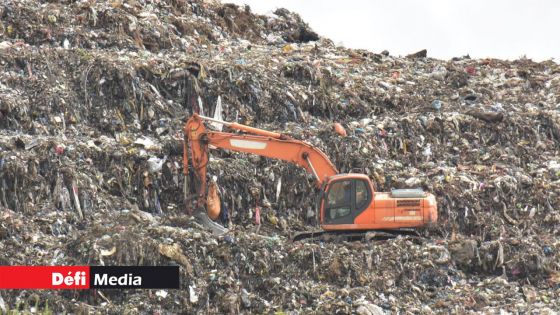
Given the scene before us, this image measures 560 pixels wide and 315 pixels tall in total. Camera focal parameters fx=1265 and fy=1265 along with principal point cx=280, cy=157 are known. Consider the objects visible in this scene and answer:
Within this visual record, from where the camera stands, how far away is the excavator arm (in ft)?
51.2

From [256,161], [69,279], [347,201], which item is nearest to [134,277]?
[69,279]

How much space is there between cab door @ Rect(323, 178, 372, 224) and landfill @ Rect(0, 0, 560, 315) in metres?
0.51

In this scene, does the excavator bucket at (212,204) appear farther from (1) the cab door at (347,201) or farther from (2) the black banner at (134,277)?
(2) the black banner at (134,277)

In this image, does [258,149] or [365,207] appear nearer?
[365,207]

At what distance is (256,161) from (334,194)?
83.2 inches

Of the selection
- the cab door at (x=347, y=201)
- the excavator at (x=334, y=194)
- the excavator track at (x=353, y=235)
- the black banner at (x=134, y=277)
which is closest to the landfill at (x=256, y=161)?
the black banner at (x=134, y=277)

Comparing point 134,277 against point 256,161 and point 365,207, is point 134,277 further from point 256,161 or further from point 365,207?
point 256,161

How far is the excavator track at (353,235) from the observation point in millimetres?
15320

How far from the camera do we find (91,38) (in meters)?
19.8

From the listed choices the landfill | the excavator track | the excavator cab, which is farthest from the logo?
the excavator cab

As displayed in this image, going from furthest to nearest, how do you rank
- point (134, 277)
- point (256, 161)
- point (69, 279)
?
1. point (256, 161)
2. point (134, 277)
3. point (69, 279)

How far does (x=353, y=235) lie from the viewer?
50.3 feet

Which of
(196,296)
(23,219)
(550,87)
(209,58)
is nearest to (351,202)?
(196,296)

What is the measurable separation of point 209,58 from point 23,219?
577 cm
